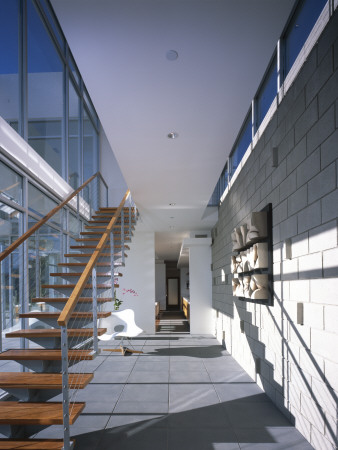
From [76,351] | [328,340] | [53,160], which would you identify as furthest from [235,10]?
[53,160]

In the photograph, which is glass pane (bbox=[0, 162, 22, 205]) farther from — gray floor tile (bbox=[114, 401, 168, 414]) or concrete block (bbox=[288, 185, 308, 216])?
concrete block (bbox=[288, 185, 308, 216])

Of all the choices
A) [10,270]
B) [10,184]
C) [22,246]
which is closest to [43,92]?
[10,184]

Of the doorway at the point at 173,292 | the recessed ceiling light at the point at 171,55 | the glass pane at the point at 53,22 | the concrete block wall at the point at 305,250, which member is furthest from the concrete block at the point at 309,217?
the doorway at the point at 173,292

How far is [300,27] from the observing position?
345 centimetres

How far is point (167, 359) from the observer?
22.2 ft

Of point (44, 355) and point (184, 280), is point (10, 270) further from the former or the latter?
point (184, 280)

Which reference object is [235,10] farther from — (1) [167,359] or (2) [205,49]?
(1) [167,359]

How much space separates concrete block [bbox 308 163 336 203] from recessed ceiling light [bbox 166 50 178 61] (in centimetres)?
146

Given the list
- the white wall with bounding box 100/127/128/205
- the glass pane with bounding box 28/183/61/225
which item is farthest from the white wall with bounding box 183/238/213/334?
the glass pane with bounding box 28/183/61/225

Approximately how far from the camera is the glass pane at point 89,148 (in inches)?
357

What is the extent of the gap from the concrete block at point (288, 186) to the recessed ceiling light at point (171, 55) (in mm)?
1365

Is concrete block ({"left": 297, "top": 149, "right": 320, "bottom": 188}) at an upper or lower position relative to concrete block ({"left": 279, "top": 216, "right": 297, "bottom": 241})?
upper

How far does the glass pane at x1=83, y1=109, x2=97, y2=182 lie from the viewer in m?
9.07

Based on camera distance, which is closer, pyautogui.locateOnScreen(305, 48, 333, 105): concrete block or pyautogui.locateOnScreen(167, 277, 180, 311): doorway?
pyautogui.locateOnScreen(305, 48, 333, 105): concrete block
